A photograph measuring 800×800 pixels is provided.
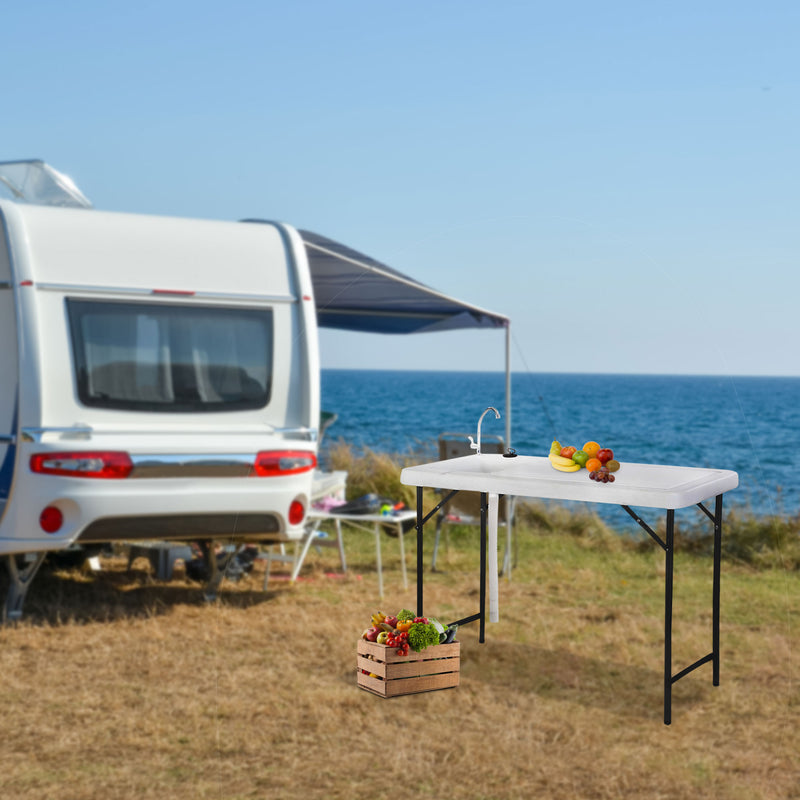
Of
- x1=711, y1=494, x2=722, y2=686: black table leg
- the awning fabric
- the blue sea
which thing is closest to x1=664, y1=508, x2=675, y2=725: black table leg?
x1=711, y1=494, x2=722, y2=686: black table leg

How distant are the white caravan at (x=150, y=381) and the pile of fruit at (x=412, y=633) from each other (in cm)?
276

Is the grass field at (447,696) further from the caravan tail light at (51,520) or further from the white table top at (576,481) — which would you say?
the caravan tail light at (51,520)

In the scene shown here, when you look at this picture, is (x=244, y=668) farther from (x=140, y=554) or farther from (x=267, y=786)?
(x=140, y=554)

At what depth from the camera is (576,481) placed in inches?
81.1

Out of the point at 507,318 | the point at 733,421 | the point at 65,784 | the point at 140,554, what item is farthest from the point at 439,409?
the point at 140,554

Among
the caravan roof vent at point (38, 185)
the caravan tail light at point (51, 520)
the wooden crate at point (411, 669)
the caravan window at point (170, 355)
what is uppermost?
the caravan roof vent at point (38, 185)

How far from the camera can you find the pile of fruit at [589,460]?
2041mm

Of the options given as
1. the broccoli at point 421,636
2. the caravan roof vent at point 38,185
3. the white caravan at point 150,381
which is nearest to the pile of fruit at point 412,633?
the broccoli at point 421,636

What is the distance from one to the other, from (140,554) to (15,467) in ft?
7.05

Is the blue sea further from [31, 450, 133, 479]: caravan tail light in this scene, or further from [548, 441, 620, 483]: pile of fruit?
[31, 450, 133, 479]: caravan tail light

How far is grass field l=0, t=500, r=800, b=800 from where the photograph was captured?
358cm

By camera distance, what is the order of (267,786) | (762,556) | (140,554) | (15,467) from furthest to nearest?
Answer: (140,554), (15,467), (762,556), (267,786)

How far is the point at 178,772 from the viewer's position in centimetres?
414

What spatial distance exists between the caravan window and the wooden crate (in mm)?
3126
